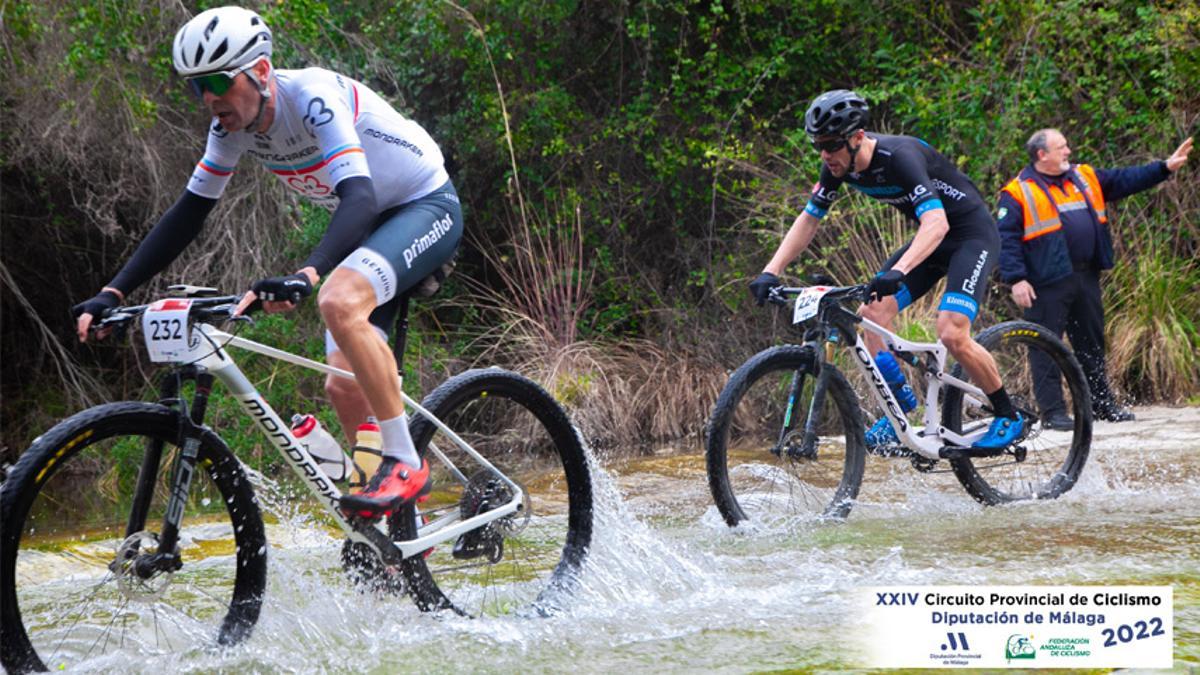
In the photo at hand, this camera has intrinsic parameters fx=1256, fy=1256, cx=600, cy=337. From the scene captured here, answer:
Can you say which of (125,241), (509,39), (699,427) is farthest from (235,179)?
(699,427)

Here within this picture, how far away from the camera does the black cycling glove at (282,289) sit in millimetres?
3789

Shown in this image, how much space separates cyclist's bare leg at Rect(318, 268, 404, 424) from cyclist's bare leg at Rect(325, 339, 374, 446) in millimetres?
337

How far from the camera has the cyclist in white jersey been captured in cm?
410

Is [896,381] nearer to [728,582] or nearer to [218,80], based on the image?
[728,582]

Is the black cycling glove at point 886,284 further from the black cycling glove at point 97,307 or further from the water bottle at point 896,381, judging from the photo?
the black cycling glove at point 97,307

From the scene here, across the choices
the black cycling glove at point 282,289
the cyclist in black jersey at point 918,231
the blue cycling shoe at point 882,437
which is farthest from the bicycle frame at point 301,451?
the blue cycling shoe at point 882,437

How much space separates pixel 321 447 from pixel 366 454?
20 cm

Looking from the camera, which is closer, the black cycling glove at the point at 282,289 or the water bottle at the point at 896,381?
the black cycling glove at the point at 282,289

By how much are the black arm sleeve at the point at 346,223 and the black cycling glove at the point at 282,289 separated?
3.7 inches

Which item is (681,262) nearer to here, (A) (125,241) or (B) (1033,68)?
(B) (1033,68)

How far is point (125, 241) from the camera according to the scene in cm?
1322

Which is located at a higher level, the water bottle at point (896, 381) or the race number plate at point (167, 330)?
the race number plate at point (167, 330)

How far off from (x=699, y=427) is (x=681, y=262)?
299 centimetres

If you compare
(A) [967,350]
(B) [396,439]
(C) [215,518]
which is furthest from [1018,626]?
(C) [215,518]
